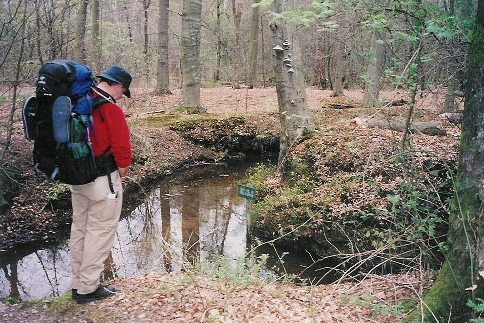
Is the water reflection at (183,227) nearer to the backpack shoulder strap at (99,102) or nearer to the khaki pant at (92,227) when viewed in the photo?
the khaki pant at (92,227)

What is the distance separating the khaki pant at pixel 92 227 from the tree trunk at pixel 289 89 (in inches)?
214

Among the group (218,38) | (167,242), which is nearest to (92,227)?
(167,242)

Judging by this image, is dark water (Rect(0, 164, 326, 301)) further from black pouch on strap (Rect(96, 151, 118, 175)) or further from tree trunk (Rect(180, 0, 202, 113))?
tree trunk (Rect(180, 0, 202, 113))

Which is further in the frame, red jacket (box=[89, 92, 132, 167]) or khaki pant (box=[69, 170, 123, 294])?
khaki pant (box=[69, 170, 123, 294])

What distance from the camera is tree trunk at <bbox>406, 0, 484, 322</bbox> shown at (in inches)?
127

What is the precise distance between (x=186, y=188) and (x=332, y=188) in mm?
4690

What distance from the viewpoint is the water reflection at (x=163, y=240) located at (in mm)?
6176

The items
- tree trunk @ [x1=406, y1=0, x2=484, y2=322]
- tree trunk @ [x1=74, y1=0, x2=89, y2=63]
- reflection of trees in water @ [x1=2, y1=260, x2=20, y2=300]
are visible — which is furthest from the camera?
tree trunk @ [x1=74, y1=0, x2=89, y2=63]

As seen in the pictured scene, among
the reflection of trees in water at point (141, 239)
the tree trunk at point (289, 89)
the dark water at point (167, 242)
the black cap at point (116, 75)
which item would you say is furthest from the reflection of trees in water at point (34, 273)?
the tree trunk at point (289, 89)

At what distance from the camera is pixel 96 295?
4.14 meters

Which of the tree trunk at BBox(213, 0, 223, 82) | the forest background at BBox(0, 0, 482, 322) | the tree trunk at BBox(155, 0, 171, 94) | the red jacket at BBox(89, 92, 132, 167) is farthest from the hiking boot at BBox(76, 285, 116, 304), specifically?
the tree trunk at BBox(213, 0, 223, 82)

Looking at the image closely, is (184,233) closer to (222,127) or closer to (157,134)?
(157,134)

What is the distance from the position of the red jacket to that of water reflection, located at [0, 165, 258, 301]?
3.95 feet

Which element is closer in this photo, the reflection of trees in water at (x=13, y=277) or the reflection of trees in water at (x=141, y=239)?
the reflection of trees in water at (x=13, y=277)
